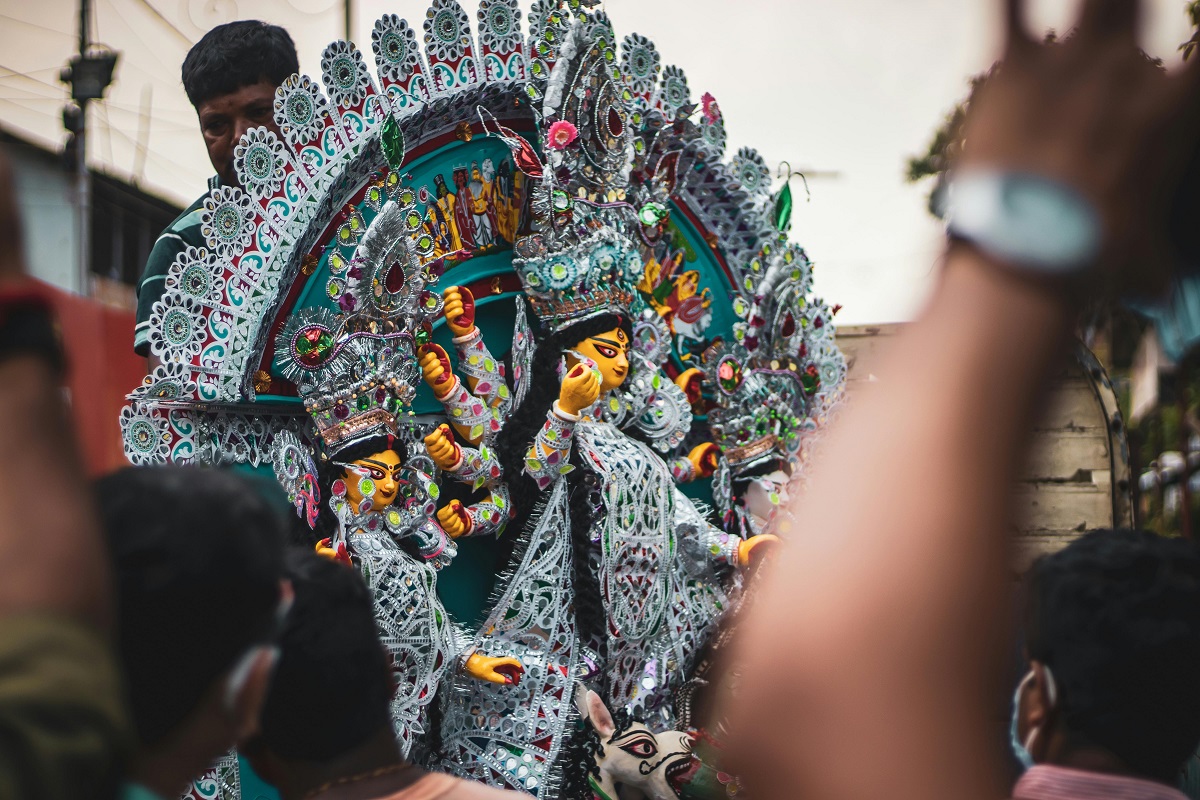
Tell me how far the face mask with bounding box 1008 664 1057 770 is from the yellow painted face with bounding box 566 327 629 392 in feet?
9.47

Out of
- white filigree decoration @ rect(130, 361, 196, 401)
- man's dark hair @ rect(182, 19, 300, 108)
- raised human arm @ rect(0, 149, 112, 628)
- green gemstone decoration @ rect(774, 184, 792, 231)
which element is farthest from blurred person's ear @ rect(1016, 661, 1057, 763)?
green gemstone decoration @ rect(774, 184, 792, 231)

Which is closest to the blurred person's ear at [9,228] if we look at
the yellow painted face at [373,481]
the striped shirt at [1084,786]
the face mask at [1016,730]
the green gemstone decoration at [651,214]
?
the striped shirt at [1084,786]

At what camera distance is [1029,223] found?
1.84 ft

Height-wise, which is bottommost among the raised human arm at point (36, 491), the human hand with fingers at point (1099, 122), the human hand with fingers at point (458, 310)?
the raised human arm at point (36, 491)

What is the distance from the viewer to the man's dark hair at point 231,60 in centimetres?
346

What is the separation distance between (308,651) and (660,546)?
9.68 ft

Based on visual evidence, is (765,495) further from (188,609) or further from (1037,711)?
(188,609)

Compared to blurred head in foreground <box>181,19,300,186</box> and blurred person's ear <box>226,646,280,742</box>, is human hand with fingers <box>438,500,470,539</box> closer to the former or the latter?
blurred head in foreground <box>181,19,300,186</box>

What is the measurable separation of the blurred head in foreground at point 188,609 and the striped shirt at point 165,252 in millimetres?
2499

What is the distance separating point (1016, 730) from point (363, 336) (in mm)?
2487

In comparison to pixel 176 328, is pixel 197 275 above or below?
above

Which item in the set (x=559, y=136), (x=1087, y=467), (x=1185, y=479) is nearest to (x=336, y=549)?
(x=559, y=136)

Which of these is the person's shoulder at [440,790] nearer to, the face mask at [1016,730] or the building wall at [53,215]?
the face mask at [1016,730]

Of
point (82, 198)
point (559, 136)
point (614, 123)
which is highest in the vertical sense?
point (82, 198)
